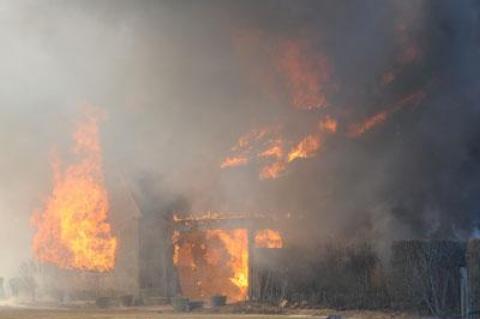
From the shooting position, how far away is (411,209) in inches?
1505

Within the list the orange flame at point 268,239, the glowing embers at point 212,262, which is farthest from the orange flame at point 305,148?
the glowing embers at point 212,262

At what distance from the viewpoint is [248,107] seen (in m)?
44.8

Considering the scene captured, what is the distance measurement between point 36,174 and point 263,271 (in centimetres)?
2055

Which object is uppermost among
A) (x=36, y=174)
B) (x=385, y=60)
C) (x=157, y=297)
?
(x=385, y=60)

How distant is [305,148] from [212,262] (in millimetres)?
7862

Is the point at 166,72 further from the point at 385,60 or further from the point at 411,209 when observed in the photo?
the point at 411,209

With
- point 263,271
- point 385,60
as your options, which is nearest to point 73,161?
point 263,271

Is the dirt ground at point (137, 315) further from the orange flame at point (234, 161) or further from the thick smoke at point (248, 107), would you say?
the orange flame at point (234, 161)

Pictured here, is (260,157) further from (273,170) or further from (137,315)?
(137,315)

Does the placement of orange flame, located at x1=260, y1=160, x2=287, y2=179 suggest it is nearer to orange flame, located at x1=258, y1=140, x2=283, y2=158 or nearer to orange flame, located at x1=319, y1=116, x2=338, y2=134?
orange flame, located at x1=258, y1=140, x2=283, y2=158

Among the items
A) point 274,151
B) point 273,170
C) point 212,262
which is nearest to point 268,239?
point 273,170

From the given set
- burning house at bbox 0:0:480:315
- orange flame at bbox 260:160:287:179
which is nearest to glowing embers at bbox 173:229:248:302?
burning house at bbox 0:0:480:315

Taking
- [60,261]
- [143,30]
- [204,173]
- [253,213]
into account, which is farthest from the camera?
[143,30]

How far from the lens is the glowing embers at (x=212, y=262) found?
4041 centimetres
